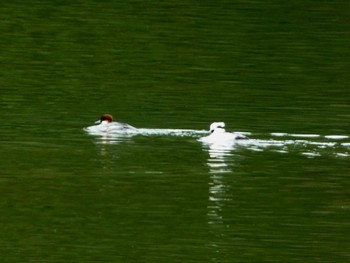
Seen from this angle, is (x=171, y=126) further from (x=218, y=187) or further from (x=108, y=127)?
(x=218, y=187)

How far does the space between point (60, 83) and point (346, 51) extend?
8.26 meters

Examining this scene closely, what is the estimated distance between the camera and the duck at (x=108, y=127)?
2411cm

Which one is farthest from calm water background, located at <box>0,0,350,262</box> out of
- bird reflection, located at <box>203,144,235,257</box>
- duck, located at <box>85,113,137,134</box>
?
duck, located at <box>85,113,137,134</box>

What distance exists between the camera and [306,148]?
887 inches

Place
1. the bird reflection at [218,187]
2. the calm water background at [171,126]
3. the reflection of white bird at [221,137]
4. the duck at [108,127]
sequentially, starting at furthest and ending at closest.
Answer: the duck at [108,127], the reflection of white bird at [221,137], the bird reflection at [218,187], the calm water background at [171,126]

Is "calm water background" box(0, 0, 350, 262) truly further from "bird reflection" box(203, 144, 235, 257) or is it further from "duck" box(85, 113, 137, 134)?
"duck" box(85, 113, 137, 134)

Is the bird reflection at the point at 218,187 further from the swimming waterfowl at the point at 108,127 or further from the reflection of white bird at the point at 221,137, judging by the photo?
the swimming waterfowl at the point at 108,127

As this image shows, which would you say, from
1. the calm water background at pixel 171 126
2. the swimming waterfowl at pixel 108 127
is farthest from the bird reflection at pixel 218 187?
the swimming waterfowl at pixel 108 127

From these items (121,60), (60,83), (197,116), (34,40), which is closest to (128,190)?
(197,116)

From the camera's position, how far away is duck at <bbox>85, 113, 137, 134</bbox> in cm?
2411

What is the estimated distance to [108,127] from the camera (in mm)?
24297

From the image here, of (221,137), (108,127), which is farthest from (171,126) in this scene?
(221,137)

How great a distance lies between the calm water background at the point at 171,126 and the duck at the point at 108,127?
1.36ft

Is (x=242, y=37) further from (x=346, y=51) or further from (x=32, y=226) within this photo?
(x=32, y=226)
